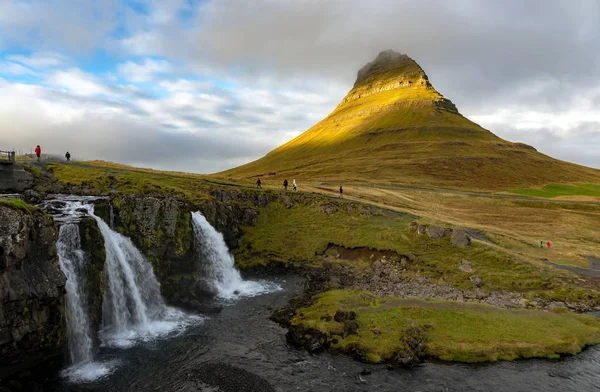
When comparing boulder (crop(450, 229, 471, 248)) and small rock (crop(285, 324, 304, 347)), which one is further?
boulder (crop(450, 229, 471, 248))

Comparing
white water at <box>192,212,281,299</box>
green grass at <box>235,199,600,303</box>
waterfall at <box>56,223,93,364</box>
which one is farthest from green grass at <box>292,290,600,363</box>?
waterfall at <box>56,223,93,364</box>

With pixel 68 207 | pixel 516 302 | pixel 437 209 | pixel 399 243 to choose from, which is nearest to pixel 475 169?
pixel 437 209

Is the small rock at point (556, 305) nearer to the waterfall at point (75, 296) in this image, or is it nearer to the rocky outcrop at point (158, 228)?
the rocky outcrop at point (158, 228)

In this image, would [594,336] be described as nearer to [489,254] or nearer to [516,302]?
[516,302]

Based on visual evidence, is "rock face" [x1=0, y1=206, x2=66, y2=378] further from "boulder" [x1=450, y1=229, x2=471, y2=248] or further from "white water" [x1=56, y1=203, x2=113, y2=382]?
"boulder" [x1=450, y1=229, x2=471, y2=248]

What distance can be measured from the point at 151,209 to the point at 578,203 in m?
127

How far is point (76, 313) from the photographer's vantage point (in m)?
31.9

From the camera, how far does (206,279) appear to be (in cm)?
5025

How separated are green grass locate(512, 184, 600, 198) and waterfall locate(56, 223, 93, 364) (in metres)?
158

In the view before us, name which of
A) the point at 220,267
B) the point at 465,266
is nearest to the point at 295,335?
the point at 220,267

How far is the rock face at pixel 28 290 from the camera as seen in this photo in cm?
2602

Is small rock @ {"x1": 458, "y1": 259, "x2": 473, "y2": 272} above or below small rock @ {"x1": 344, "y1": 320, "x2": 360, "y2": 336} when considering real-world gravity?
above

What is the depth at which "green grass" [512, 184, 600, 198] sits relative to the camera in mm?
146500

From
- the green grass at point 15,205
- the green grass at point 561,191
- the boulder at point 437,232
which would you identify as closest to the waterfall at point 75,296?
the green grass at point 15,205
